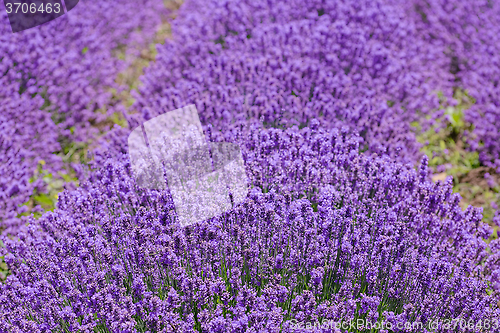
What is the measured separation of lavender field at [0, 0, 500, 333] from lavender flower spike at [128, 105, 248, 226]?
0.10 meters

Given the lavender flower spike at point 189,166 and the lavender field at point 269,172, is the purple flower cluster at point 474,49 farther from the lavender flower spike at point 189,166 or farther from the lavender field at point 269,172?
the lavender flower spike at point 189,166

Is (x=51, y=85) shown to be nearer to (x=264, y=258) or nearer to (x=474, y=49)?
(x=264, y=258)

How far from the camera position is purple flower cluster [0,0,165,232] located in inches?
175

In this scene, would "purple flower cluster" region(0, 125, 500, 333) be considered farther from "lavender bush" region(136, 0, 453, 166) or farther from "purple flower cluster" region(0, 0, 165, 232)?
"purple flower cluster" region(0, 0, 165, 232)

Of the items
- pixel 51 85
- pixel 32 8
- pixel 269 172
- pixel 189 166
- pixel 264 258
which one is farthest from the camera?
pixel 32 8

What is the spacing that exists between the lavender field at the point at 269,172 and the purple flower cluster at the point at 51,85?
0.03 meters

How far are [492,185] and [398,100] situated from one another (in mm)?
1504

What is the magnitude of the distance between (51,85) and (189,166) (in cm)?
269

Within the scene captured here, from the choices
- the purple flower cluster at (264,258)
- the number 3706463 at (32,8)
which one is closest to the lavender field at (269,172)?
the purple flower cluster at (264,258)

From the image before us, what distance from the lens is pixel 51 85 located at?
5457 millimetres

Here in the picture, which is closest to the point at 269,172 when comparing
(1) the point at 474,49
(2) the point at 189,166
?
(2) the point at 189,166

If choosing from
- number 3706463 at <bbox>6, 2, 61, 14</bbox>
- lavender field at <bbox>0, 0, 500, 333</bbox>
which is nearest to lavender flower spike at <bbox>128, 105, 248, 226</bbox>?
lavender field at <bbox>0, 0, 500, 333</bbox>

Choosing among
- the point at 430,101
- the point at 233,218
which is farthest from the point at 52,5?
the point at 430,101

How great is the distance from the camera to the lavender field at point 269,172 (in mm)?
2914
